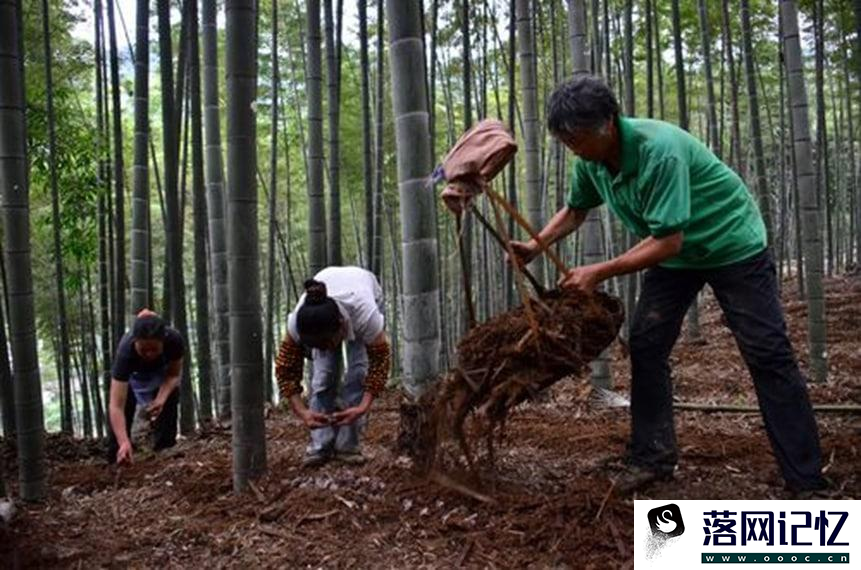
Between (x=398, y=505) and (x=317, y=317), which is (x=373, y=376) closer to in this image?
(x=317, y=317)

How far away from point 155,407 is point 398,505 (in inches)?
98.5

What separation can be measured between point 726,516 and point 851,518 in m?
0.33

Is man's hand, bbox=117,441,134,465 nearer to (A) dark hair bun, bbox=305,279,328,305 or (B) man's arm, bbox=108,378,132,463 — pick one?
(B) man's arm, bbox=108,378,132,463

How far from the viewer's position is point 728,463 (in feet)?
9.54

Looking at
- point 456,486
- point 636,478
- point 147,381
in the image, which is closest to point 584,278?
point 636,478

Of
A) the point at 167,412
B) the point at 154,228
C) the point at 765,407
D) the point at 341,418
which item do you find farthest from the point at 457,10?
the point at 154,228

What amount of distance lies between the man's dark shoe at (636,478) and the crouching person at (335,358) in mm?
1221

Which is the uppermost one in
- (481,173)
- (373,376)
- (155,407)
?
(481,173)

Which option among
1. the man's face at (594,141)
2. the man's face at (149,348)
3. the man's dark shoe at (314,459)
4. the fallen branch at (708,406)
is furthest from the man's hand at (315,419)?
the fallen branch at (708,406)

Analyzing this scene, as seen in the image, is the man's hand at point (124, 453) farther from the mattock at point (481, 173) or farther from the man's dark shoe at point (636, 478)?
the man's dark shoe at point (636, 478)

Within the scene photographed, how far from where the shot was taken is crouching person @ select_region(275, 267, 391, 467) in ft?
10.3

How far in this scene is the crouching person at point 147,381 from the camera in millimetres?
3996

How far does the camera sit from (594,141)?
233cm

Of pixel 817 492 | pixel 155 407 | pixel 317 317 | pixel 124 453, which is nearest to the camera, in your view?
pixel 817 492
